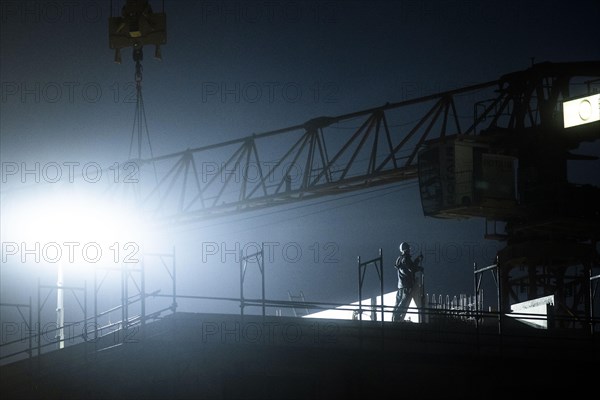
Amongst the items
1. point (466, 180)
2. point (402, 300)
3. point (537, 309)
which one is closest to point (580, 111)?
point (466, 180)

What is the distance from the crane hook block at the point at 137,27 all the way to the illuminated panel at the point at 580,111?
16584mm

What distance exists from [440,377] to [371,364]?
5.64 feet

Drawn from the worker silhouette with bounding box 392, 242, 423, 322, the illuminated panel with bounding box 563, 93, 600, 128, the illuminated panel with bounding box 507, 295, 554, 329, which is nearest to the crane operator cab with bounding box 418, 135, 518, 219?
the illuminated panel with bounding box 563, 93, 600, 128

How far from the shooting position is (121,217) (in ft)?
162

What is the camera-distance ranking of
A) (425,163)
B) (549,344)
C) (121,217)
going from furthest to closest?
(121,217) < (425,163) < (549,344)

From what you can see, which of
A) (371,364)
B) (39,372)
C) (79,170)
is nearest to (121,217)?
(79,170)

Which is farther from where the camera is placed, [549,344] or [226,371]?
[549,344]

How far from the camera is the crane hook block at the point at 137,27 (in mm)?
40938

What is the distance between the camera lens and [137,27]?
40750 mm

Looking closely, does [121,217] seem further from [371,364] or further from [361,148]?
[371,364]

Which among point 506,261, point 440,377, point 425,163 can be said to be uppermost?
point 425,163

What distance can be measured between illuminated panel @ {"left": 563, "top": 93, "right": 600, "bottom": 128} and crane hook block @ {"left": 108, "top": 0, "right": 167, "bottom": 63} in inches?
653

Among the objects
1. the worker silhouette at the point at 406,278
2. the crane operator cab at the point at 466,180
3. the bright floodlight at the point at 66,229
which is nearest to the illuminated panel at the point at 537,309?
the worker silhouette at the point at 406,278

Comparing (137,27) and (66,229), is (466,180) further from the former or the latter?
(66,229)
